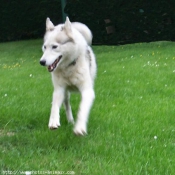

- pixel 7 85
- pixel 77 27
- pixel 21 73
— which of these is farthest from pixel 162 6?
pixel 77 27

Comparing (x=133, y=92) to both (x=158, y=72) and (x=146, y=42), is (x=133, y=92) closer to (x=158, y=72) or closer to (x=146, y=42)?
(x=158, y=72)

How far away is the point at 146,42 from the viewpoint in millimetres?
15461

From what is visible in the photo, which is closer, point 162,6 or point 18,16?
point 162,6

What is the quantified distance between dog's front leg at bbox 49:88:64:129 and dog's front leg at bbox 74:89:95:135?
25 centimetres

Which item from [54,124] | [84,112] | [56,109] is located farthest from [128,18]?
[54,124]

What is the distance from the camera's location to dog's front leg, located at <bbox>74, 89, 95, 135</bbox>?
3.42 m

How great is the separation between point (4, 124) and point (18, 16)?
56.9 feet

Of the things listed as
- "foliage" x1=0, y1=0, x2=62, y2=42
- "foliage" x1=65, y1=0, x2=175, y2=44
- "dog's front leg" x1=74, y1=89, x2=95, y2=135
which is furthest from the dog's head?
"foliage" x1=0, y1=0, x2=62, y2=42

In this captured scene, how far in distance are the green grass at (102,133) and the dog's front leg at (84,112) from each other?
19cm

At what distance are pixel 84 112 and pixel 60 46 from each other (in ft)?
2.92

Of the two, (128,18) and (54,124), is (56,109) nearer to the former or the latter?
(54,124)

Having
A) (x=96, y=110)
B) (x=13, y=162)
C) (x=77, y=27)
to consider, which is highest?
(x=77, y=27)

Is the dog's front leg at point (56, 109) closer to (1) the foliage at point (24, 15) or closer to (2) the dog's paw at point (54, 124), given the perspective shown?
(2) the dog's paw at point (54, 124)

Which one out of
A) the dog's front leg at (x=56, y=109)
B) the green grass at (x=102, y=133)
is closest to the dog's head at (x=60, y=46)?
the dog's front leg at (x=56, y=109)
